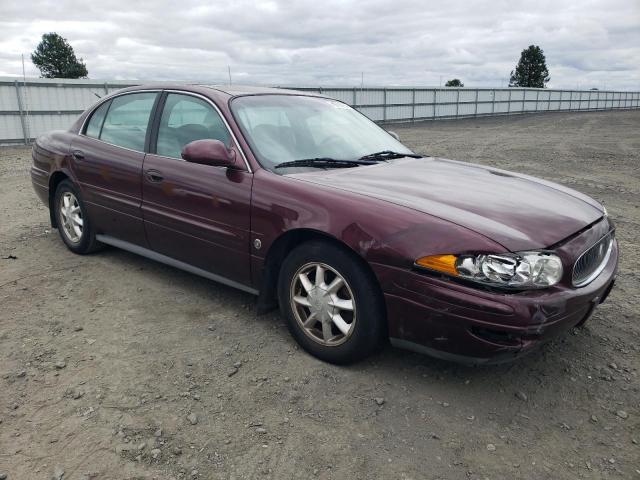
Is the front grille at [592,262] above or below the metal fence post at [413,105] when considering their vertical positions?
below

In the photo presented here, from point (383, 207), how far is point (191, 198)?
57.1 inches

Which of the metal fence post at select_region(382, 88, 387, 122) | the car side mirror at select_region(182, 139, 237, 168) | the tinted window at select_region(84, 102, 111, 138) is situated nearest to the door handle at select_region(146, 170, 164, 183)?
the car side mirror at select_region(182, 139, 237, 168)

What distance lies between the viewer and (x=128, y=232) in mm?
4230

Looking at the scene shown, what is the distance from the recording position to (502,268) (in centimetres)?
246

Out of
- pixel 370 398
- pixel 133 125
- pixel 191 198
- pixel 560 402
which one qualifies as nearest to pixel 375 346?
pixel 370 398

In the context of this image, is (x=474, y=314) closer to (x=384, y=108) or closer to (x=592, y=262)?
(x=592, y=262)

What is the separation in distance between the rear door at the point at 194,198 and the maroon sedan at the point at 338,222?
0.01m

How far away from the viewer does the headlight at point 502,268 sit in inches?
96.4

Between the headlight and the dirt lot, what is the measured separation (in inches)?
27.7

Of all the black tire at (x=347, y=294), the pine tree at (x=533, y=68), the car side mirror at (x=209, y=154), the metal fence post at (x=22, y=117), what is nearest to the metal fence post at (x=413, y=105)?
the metal fence post at (x=22, y=117)

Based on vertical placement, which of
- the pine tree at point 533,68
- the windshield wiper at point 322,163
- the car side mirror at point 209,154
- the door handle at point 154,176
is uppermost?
the pine tree at point 533,68

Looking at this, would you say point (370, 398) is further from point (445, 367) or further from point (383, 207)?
point (383, 207)

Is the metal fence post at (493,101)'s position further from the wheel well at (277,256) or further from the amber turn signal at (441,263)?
the amber turn signal at (441,263)

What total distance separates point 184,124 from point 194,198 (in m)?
0.66
